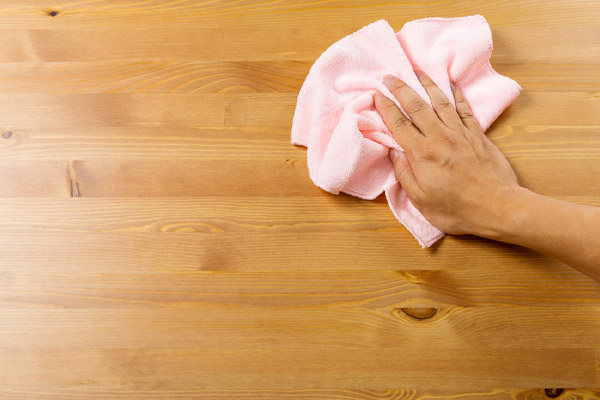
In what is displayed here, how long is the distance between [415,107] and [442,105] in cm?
5

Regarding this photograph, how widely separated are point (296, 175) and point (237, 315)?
0.78 ft

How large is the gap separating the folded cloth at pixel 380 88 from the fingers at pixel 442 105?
0.01m

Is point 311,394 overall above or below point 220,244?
below

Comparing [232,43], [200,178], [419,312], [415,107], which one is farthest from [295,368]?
[232,43]

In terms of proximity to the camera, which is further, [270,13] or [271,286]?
[270,13]

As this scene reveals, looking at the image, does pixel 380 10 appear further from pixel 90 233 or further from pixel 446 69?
pixel 90 233

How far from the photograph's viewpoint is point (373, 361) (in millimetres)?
637

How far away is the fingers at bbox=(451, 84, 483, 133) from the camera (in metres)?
0.67

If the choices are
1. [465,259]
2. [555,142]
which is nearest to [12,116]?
[465,259]

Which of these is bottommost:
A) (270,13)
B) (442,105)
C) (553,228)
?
(553,228)

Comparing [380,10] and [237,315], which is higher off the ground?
[380,10]

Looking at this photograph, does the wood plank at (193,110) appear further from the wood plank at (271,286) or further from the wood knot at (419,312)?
the wood knot at (419,312)

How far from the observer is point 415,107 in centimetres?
65

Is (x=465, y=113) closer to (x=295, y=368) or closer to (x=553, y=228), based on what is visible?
(x=553, y=228)
